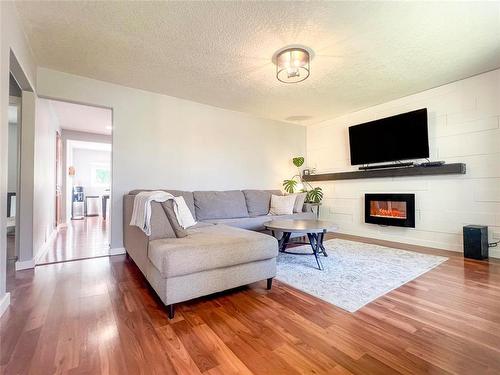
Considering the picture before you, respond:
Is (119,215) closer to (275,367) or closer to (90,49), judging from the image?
(90,49)

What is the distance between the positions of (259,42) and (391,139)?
2.76m

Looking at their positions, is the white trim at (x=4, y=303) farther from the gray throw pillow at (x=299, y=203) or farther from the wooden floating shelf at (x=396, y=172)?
the wooden floating shelf at (x=396, y=172)

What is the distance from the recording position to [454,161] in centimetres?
332

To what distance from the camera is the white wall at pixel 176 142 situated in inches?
126

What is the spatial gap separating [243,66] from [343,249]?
9.11 ft

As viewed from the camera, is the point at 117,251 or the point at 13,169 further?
the point at 13,169

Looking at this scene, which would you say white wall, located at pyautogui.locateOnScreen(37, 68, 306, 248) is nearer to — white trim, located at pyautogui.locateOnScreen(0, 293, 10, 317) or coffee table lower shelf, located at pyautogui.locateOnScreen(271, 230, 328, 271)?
white trim, located at pyautogui.locateOnScreen(0, 293, 10, 317)

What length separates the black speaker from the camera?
9.43 feet

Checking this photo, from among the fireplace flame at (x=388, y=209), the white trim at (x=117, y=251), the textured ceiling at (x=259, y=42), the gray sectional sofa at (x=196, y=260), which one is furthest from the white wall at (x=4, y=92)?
the fireplace flame at (x=388, y=209)

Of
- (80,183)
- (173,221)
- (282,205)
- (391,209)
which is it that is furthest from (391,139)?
(80,183)

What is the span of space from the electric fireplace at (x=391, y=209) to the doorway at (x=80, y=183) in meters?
4.19

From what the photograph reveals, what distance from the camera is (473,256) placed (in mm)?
2922

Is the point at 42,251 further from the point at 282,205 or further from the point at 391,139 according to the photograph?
the point at 391,139

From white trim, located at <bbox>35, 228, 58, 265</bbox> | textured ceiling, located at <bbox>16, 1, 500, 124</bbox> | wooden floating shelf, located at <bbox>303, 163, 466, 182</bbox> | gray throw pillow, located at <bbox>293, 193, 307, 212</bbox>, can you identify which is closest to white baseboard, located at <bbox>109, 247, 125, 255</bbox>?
white trim, located at <bbox>35, 228, 58, 265</bbox>
